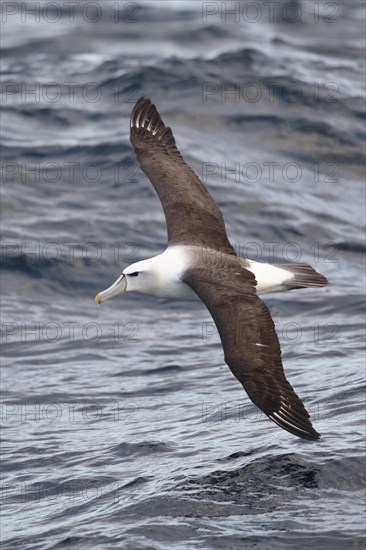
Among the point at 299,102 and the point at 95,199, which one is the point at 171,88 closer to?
the point at 299,102

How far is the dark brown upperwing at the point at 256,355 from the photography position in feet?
30.7

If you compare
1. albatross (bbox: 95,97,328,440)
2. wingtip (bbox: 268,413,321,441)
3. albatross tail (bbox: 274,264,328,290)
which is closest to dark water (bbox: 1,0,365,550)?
wingtip (bbox: 268,413,321,441)

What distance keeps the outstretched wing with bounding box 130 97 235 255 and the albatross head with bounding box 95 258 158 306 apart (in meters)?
0.66

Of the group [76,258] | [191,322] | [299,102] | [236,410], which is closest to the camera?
[236,410]

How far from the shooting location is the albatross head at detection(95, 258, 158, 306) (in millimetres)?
11117

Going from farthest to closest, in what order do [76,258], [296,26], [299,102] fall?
[296,26] → [299,102] → [76,258]

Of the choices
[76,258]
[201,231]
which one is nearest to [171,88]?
[76,258]

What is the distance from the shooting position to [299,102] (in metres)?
19.7

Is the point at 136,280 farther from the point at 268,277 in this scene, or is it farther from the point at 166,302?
A: the point at 166,302

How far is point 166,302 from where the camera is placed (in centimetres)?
1520

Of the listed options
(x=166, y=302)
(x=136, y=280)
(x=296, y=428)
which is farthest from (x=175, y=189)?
(x=296, y=428)

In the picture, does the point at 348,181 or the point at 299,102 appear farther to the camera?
the point at 299,102

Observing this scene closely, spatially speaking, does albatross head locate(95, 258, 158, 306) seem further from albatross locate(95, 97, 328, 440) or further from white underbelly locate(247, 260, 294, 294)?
white underbelly locate(247, 260, 294, 294)

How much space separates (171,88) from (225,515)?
491 inches
